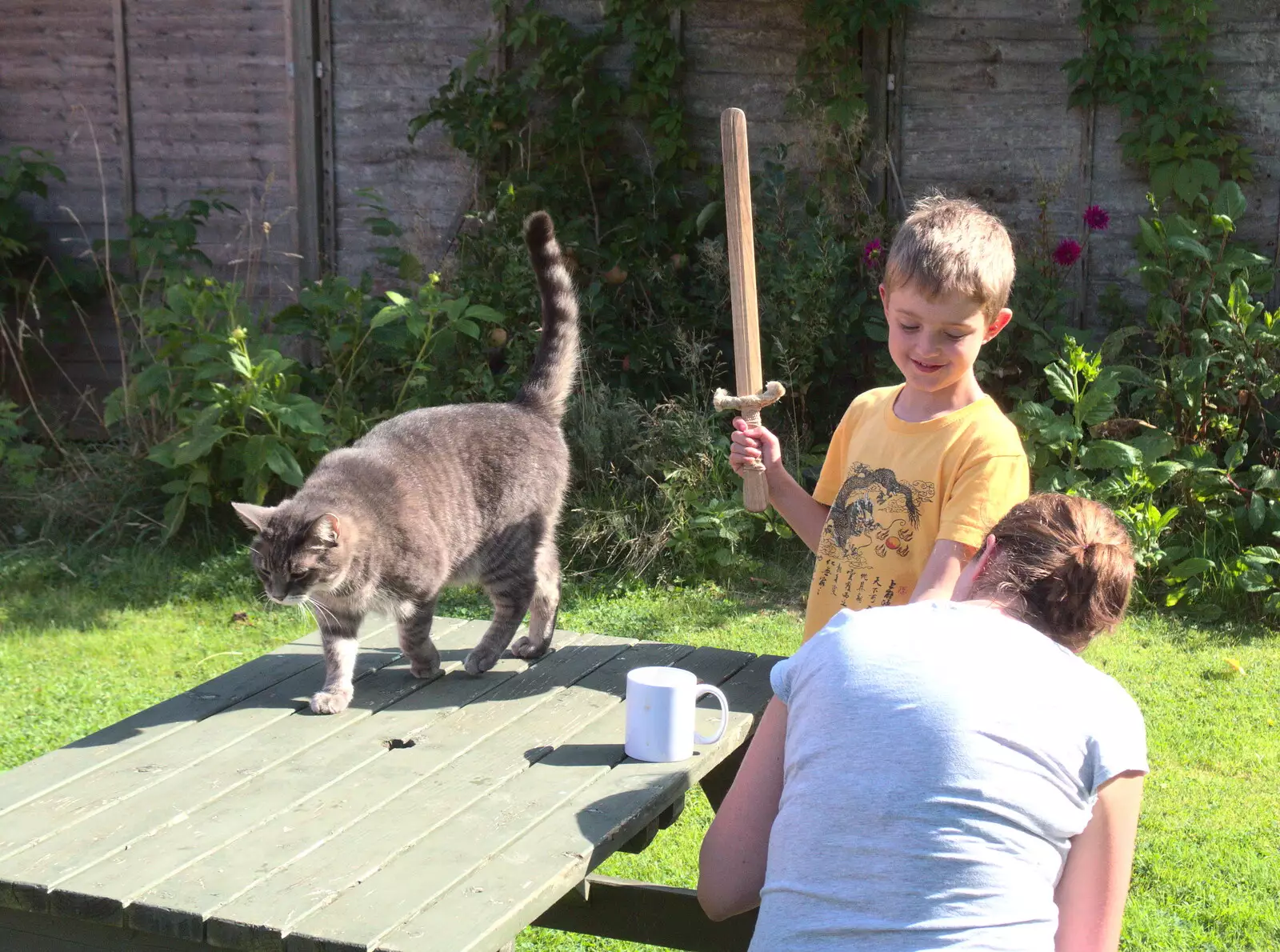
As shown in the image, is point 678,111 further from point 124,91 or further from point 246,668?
point 246,668

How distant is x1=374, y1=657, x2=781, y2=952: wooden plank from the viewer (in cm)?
176

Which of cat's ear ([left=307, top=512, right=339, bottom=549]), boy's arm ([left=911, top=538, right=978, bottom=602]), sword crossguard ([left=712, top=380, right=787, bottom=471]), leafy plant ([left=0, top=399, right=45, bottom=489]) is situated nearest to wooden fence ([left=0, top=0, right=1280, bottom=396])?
leafy plant ([left=0, top=399, right=45, bottom=489])

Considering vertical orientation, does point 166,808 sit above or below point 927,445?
below

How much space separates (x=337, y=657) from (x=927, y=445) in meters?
1.41

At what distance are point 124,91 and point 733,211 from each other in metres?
5.69

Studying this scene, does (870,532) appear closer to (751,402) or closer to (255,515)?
(751,402)

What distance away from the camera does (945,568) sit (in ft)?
8.06

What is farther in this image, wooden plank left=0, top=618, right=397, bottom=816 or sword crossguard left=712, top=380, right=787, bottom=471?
sword crossguard left=712, top=380, right=787, bottom=471

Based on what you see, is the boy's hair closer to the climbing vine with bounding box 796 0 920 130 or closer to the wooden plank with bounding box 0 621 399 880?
the wooden plank with bounding box 0 621 399 880

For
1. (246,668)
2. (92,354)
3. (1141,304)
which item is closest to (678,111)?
(1141,304)

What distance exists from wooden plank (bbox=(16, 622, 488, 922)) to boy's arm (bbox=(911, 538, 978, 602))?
3.64 ft

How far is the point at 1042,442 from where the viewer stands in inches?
209

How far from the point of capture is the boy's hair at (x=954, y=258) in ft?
8.12

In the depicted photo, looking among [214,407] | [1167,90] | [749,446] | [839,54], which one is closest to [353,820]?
[749,446]
